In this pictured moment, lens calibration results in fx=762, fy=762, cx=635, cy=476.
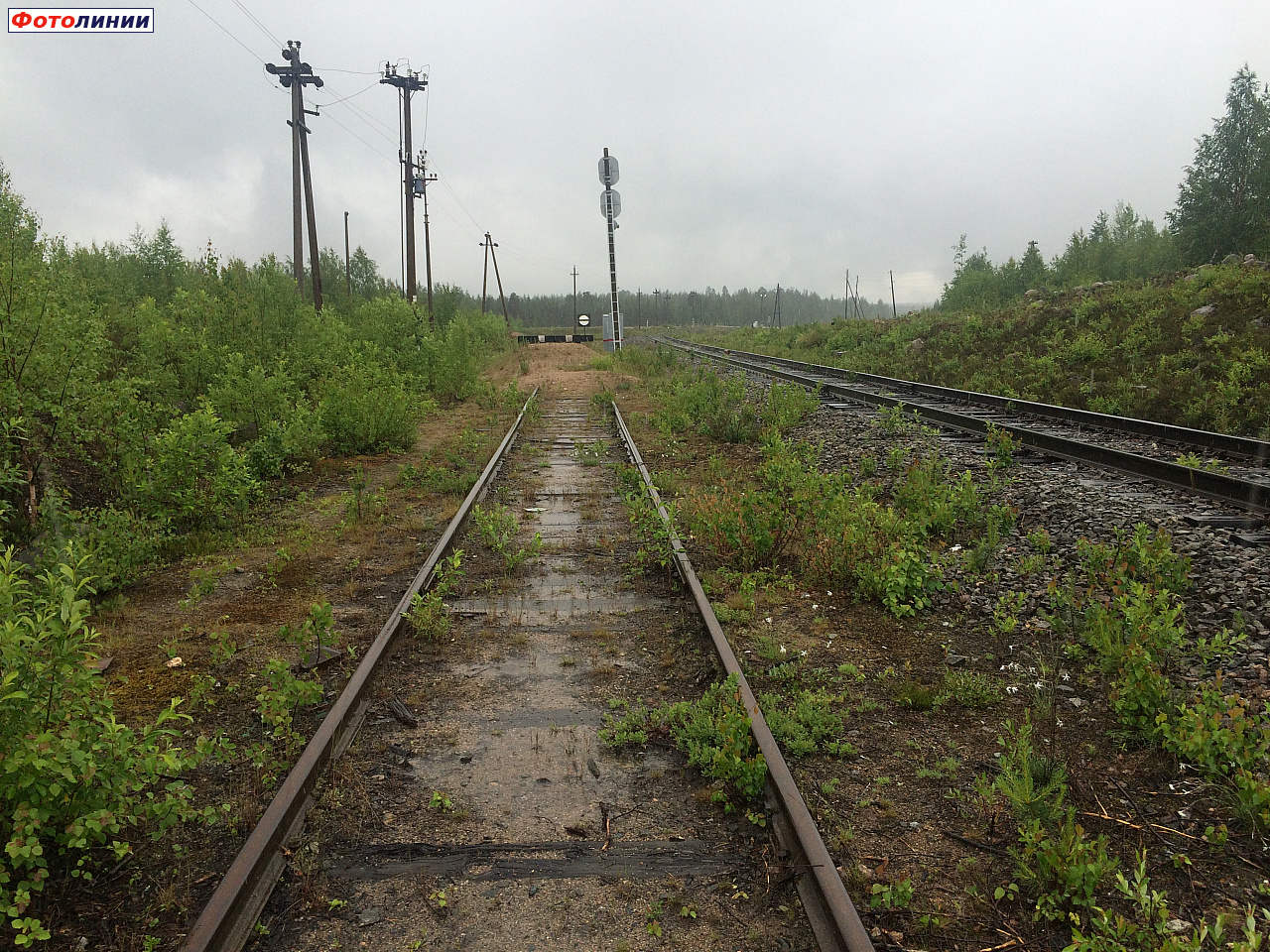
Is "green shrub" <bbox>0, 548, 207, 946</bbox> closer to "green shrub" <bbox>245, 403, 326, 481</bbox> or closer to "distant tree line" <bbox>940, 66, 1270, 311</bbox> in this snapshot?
"green shrub" <bbox>245, 403, 326, 481</bbox>

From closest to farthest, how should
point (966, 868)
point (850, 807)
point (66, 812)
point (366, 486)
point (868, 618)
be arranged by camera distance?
point (66, 812), point (966, 868), point (850, 807), point (868, 618), point (366, 486)

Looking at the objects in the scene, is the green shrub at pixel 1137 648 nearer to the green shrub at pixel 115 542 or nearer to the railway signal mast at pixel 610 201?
the green shrub at pixel 115 542

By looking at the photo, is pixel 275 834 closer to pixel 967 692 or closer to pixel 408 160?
pixel 967 692

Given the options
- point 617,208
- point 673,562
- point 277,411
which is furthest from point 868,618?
point 617,208

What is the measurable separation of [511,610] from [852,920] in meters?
3.56

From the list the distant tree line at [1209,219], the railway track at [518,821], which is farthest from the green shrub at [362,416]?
the distant tree line at [1209,219]

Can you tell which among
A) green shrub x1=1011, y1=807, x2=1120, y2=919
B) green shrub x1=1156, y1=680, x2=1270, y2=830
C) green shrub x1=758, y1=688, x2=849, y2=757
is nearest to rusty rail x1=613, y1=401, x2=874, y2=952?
green shrub x1=758, y1=688, x2=849, y2=757

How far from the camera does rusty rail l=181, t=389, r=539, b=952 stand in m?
2.35

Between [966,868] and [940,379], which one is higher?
[940,379]

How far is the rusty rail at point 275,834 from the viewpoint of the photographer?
7.71ft

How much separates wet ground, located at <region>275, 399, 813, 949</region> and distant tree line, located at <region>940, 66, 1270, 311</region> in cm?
4473

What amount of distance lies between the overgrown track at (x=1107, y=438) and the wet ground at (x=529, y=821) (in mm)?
5299

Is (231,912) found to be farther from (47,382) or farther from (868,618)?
(47,382)

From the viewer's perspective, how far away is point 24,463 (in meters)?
5.84
